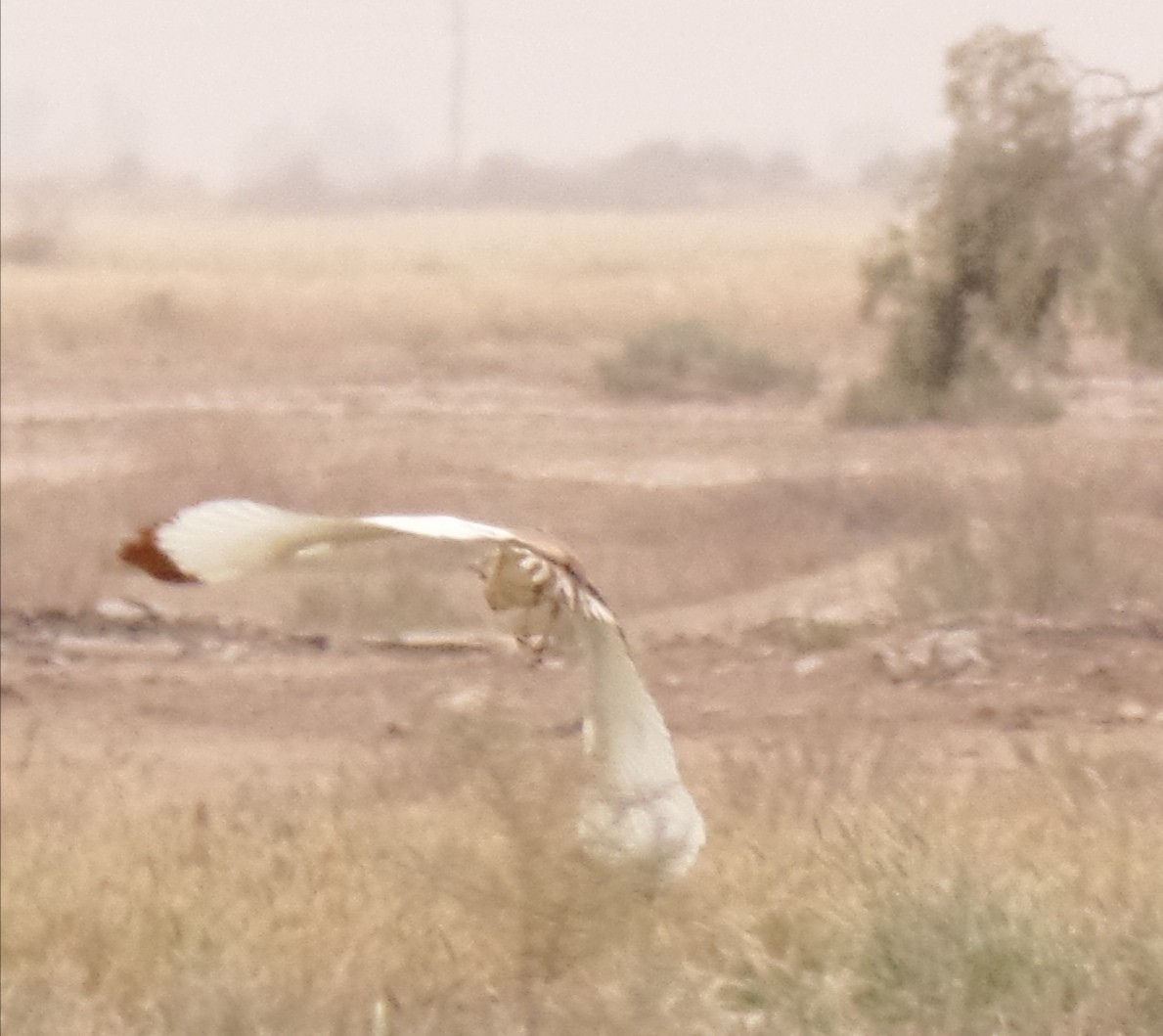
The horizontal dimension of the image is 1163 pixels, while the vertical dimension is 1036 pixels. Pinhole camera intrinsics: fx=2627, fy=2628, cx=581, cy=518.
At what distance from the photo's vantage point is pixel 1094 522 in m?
14.2

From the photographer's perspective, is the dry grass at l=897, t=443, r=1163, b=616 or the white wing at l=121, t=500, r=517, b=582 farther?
the dry grass at l=897, t=443, r=1163, b=616

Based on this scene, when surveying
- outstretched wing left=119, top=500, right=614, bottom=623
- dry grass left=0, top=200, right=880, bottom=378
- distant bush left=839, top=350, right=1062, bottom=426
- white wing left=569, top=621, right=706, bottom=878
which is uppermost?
outstretched wing left=119, top=500, right=614, bottom=623

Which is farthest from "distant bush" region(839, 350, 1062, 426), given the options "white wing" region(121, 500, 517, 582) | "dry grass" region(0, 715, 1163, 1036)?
"white wing" region(121, 500, 517, 582)

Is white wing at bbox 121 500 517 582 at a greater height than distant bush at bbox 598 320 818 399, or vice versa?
white wing at bbox 121 500 517 582

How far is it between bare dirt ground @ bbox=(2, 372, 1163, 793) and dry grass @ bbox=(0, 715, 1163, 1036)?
450 millimetres

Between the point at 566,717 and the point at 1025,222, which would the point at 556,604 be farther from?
the point at 1025,222

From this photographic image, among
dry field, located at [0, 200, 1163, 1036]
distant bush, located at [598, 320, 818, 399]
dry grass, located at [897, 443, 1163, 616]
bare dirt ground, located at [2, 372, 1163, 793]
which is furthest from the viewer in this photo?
distant bush, located at [598, 320, 818, 399]

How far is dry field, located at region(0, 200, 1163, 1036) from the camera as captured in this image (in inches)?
175

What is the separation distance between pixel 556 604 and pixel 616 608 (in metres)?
11.5

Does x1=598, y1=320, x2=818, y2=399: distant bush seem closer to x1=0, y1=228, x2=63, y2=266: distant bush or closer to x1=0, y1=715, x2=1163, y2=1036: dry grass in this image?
x1=0, y1=228, x2=63, y2=266: distant bush

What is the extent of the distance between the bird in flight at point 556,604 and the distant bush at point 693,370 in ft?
89.8

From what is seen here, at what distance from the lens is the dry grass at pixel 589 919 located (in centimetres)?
407

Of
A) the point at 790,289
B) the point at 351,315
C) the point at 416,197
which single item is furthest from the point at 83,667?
the point at 416,197

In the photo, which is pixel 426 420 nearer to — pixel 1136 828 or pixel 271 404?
pixel 271 404
